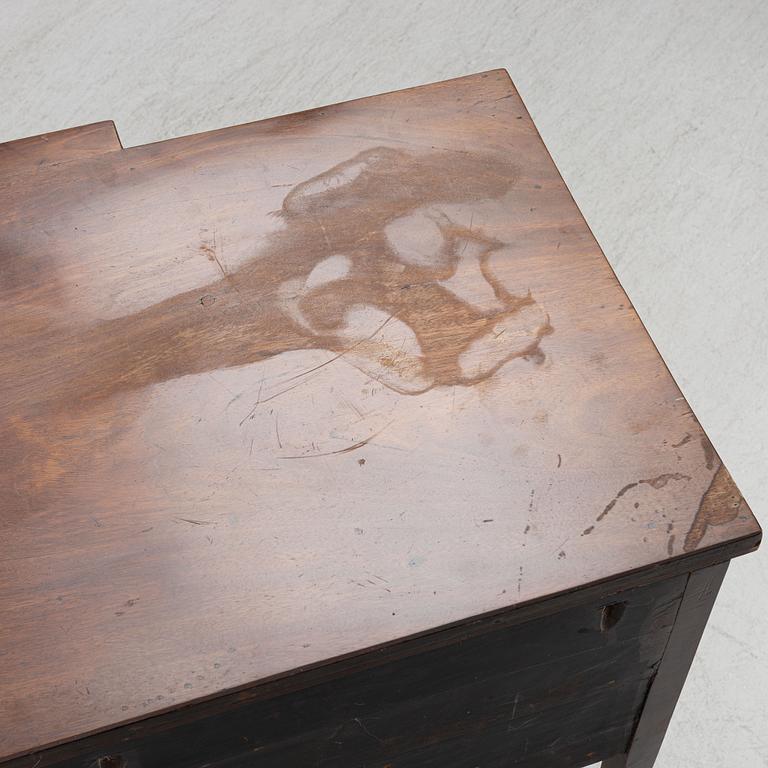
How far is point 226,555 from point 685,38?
5.66 feet

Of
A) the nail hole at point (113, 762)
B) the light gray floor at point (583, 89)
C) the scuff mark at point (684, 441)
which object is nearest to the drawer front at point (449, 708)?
the nail hole at point (113, 762)

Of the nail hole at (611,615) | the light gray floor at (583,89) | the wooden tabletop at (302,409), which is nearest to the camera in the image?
the wooden tabletop at (302,409)

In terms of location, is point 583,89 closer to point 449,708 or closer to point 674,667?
point 674,667

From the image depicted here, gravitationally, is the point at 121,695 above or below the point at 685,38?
below

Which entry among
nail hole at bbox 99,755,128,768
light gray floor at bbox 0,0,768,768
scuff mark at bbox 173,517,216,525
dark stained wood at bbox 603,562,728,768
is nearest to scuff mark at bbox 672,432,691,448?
dark stained wood at bbox 603,562,728,768

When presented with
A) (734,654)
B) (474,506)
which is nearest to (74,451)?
(474,506)

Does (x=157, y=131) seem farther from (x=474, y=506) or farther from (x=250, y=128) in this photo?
(x=474, y=506)

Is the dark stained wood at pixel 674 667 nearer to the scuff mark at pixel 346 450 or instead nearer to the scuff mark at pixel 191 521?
the scuff mark at pixel 346 450

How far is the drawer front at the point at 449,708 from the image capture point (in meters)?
0.89

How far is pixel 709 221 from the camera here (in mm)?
1930

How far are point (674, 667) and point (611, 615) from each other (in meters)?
0.15

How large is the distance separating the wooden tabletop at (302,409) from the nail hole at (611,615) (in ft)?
0.31

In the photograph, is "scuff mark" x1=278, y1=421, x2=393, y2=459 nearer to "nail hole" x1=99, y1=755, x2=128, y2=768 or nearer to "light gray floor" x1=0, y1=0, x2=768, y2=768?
"nail hole" x1=99, y1=755, x2=128, y2=768

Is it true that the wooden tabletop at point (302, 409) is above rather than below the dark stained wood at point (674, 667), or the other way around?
above
